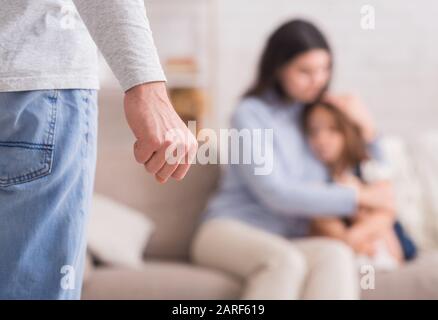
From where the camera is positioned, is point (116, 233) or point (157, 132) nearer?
point (157, 132)

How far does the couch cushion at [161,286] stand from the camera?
1.94 m

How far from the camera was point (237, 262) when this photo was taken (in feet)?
6.52

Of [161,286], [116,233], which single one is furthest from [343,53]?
[161,286]

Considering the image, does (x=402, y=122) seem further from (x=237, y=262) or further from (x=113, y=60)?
(x=113, y=60)

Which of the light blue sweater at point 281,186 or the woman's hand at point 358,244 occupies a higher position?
the light blue sweater at point 281,186

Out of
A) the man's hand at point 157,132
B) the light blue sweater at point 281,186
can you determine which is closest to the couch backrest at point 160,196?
the light blue sweater at point 281,186

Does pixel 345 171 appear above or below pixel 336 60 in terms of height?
below

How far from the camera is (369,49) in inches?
116

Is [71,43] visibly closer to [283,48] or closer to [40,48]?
[40,48]

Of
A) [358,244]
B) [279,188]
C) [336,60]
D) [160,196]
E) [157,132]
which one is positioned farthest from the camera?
[336,60]

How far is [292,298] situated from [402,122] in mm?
1426

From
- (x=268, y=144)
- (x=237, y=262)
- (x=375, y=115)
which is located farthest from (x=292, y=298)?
(x=375, y=115)

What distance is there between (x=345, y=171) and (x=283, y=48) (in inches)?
17.4

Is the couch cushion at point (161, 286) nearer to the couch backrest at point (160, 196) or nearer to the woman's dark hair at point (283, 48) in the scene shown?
the couch backrest at point (160, 196)
